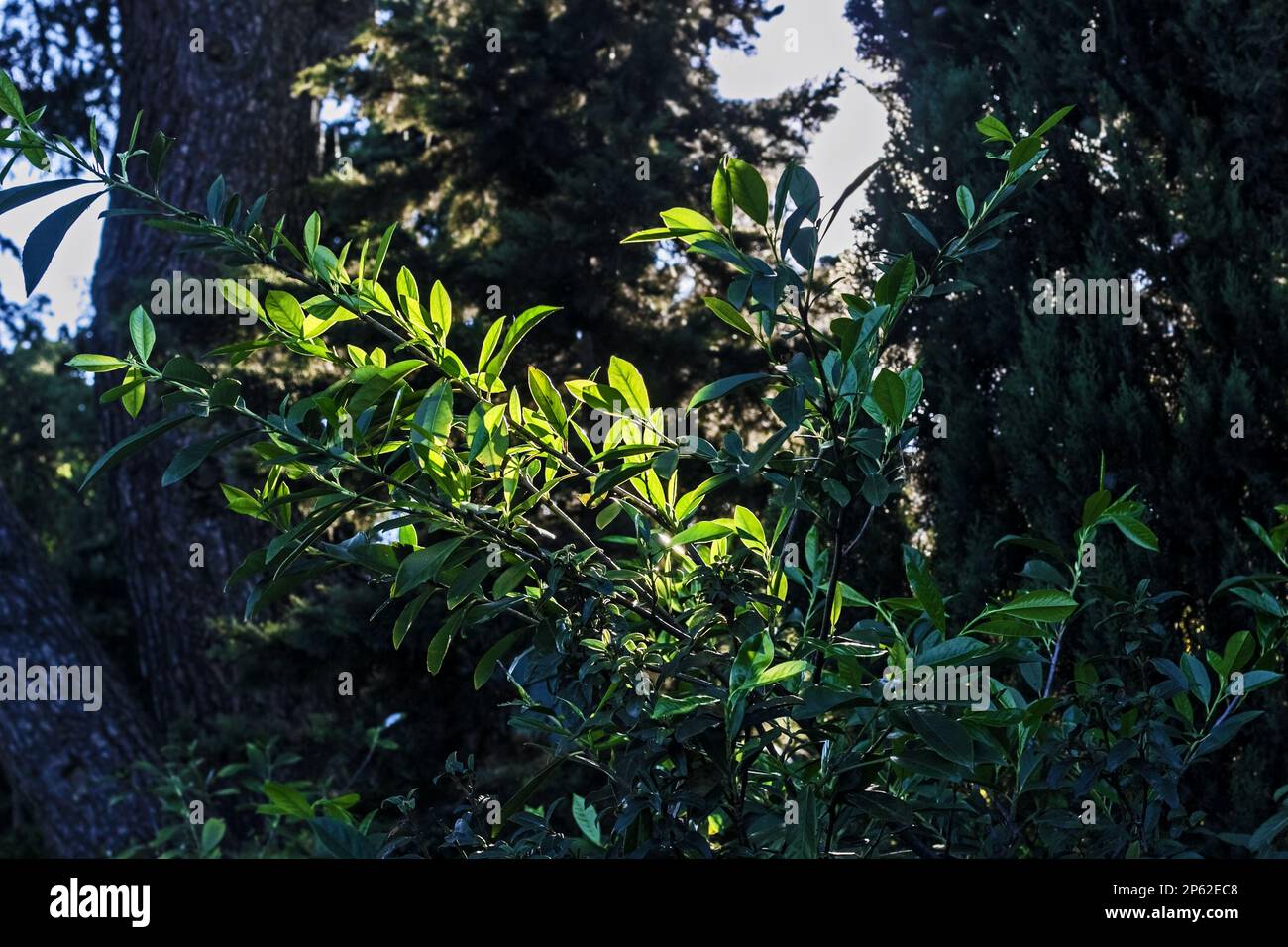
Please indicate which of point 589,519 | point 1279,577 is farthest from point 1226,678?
point 589,519

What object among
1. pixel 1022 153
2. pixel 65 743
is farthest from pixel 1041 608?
pixel 65 743

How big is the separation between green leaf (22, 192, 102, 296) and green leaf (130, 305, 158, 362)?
0.57 ft

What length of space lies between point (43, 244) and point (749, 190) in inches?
26.6

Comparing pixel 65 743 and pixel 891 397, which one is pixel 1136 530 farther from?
pixel 65 743

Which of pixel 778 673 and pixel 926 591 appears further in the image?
pixel 926 591

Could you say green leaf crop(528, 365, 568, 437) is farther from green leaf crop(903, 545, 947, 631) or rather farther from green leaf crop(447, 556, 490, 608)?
green leaf crop(903, 545, 947, 631)

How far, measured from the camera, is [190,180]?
249 inches

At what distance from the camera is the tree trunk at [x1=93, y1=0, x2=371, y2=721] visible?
235 inches

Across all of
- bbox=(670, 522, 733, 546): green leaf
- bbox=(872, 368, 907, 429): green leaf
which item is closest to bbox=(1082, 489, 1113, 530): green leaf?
bbox=(872, 368, 907, 429): green leaf

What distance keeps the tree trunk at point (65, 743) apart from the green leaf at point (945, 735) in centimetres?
525

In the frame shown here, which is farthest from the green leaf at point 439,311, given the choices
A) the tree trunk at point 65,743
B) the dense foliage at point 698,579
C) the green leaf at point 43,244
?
the tree trunk at point 65,743

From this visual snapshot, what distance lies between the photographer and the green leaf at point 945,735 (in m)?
1.01

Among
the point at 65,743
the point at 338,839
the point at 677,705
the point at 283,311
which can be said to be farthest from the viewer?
the point at 65,743
